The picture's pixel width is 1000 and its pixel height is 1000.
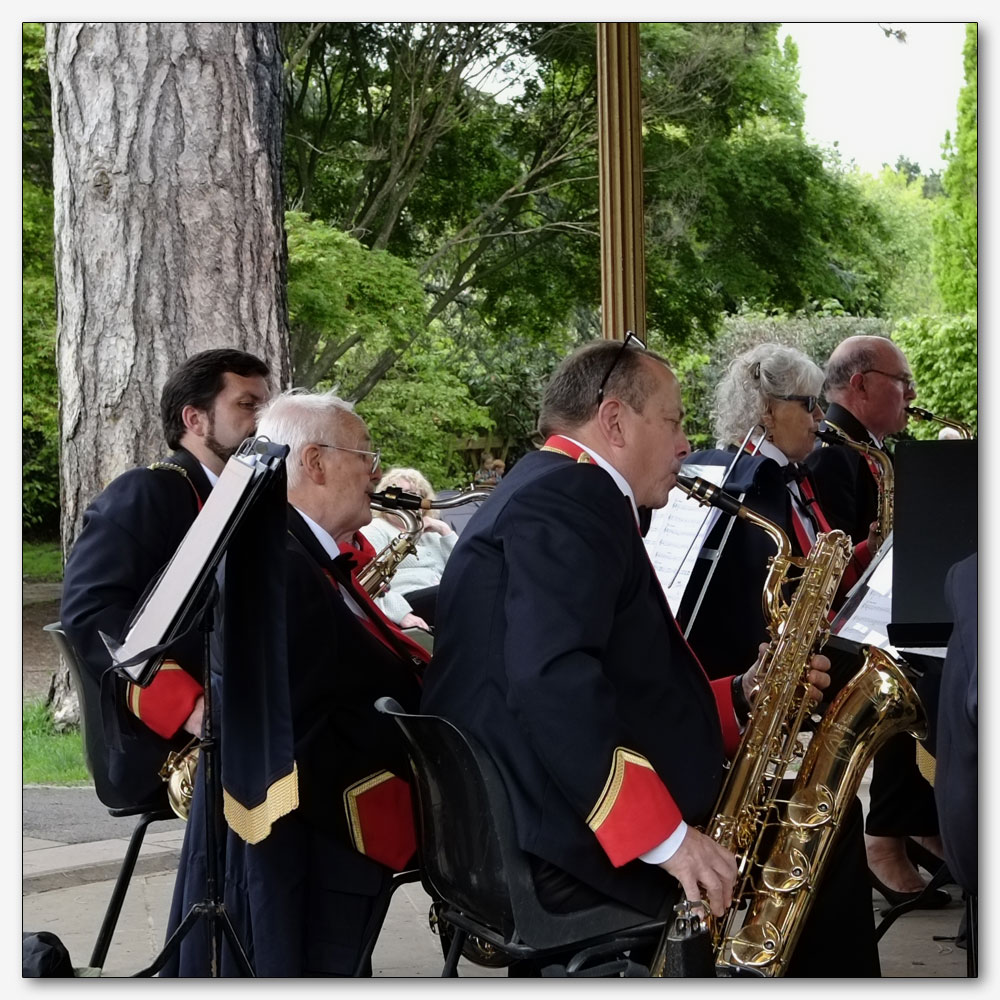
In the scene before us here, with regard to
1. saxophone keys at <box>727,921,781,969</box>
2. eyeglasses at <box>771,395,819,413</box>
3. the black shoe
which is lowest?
the black shoe

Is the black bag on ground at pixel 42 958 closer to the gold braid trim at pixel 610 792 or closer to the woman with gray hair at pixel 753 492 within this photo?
the gold braid trim at pixel 610 792

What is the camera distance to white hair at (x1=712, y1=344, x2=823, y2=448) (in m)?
3.94

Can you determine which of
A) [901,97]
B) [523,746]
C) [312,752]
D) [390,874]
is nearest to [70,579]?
[312,752]

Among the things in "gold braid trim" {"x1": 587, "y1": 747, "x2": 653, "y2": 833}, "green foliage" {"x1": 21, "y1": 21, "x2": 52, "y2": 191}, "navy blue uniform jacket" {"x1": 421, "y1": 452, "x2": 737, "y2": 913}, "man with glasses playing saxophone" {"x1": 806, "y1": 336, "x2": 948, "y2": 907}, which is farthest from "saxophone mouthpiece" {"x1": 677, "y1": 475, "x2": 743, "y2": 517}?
"green foliage" {"x1": 21, "y1": 21, "x2": 52, "y2": 191}

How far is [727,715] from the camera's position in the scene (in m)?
2.71

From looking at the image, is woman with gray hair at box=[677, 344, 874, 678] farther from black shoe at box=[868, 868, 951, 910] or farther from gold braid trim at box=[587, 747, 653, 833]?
gold braid trim at box=[587, 747, 653, 833]

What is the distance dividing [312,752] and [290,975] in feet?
1.29

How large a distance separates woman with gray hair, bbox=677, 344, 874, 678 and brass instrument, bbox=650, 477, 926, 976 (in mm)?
568

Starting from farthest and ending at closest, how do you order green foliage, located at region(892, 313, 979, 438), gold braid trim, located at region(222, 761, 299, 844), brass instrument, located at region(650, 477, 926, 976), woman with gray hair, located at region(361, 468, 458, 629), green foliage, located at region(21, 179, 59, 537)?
green foliage, located at region(892, 313, 979, 438)
green foliage, located at region(21, 179, 59, 537)
woman with gray hair, located at region(361, 468, 458, 629)
brass instrument, located at region(650, 477, 926, 976)
gold braid trim, located at region(222, 761, 299, 844)

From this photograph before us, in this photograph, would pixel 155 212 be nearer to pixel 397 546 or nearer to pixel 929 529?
pixel 397 546

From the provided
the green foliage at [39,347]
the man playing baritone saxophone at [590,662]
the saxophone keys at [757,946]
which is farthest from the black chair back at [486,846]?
the green foliage at [39,347]

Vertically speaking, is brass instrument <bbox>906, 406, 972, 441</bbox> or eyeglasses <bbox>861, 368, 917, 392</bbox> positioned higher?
eyeglasses <bbox>861, 368, 917, 392</bbox>

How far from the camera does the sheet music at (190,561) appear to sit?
82.6 inches

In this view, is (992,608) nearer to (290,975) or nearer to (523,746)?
(523,746)
